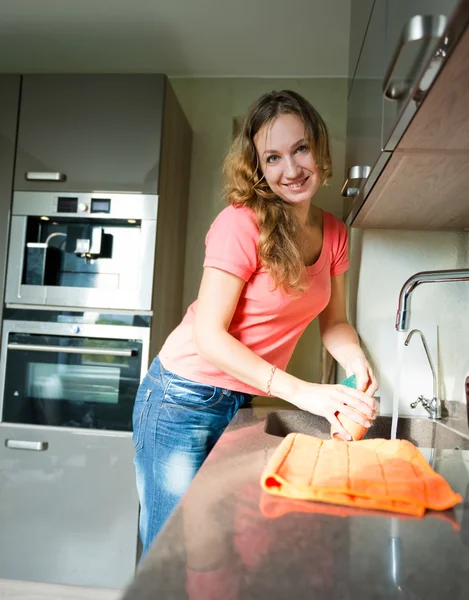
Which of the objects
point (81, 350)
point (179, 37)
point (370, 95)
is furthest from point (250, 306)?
point (179, 37)

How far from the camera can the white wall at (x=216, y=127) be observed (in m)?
2.70

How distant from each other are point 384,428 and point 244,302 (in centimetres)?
53

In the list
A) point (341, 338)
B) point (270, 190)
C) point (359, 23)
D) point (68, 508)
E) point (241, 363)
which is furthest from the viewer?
point (68, 508)

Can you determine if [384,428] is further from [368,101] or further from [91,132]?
[91,132]

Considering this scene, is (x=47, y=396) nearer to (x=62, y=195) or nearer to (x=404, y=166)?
(x=62, y=195)

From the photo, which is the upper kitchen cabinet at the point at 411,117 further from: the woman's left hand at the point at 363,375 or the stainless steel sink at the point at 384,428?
the stainless steel sink at the point at 384,428

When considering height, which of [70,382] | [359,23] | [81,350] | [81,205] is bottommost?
[70,382]

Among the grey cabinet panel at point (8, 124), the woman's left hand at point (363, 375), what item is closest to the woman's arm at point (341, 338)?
the woman's left hand at point (363, 375)

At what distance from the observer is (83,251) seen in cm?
217

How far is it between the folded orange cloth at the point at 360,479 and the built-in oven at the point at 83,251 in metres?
1.45

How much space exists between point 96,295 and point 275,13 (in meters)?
1.30

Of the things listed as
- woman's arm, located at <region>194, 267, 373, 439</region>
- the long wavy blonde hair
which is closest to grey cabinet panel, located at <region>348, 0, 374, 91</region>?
the long wavy blonde hair

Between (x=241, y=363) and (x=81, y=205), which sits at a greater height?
(x=81, y=205)

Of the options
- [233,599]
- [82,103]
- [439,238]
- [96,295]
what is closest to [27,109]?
[82,103]
